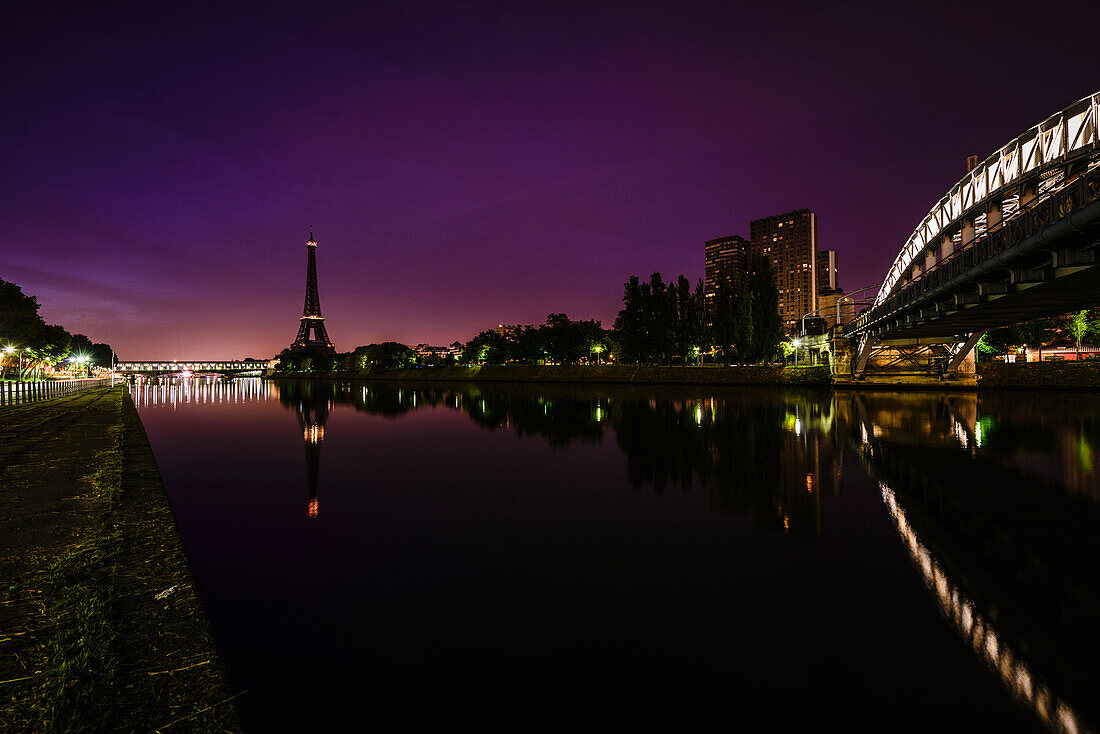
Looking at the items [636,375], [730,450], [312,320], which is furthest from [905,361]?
[312,320]

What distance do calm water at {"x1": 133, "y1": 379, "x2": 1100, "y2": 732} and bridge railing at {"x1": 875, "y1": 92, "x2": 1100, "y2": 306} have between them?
2283cm

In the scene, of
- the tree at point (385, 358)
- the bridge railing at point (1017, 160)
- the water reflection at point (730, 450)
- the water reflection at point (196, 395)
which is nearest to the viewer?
the water reflection at point (730, 450)

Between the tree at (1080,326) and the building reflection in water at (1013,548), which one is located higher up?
the tree at (1080,326)

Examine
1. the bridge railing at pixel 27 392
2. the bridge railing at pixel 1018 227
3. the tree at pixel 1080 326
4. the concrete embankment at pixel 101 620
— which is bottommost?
the concrete embankment at pixel 101 620

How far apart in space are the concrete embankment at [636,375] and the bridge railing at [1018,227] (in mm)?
24780

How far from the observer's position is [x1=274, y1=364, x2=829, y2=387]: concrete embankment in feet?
186

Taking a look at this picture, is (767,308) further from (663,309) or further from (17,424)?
(17,424)

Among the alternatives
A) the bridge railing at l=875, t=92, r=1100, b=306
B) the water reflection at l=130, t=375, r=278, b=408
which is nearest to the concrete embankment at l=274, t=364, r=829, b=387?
the bridge railing at l=875, t=92, r=1100, b=306

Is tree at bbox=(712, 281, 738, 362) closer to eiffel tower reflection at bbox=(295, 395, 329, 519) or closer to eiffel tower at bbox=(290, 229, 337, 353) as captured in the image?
eiffel tower reflection at bbox=(295, 395, 329, 519)

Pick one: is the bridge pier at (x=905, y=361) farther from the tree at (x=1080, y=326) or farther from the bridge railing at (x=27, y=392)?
the bridge railing at (x=27, y=392)

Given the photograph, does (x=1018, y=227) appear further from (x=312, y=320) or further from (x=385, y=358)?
(x=312, y=320)

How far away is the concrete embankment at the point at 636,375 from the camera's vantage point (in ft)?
186

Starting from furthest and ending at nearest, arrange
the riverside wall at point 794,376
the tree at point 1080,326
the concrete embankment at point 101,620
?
the tree at point 1080,326, the riverside wall at point 794,376, the concrete embankment at point 101,620

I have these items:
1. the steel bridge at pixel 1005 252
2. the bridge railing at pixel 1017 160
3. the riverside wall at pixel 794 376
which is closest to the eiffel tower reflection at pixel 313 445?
the steel bridge at pixel 1005 252
